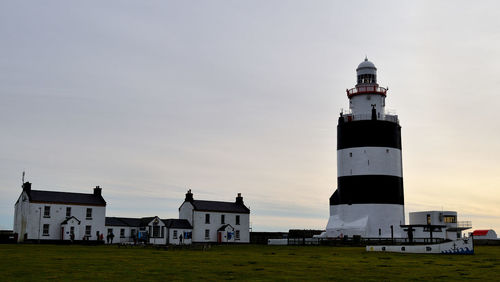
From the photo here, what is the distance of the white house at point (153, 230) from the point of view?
67500mm

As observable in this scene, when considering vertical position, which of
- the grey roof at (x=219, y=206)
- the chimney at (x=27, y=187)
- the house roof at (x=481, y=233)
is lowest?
the house roof at (x=481, y=233)

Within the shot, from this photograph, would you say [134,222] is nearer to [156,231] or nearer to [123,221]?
[123,221]

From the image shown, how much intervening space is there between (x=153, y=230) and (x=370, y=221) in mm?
27784

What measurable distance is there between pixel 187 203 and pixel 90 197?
43.5 feet

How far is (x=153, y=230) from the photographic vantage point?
223ft

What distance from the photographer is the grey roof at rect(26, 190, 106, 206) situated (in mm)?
61344

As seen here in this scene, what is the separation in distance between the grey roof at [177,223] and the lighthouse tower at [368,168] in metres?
19.9

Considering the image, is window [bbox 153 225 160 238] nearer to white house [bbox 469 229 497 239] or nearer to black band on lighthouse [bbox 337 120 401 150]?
black band on lighthouse [bbox 337 120 401 150]

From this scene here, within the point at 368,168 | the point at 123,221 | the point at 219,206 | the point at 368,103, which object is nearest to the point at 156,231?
the point at 123,221

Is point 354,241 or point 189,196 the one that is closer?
point 354,241

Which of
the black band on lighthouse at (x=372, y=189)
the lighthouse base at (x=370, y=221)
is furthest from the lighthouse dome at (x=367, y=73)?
the lighthouse base at (x=370, y=221)

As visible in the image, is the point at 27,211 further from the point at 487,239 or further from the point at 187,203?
the point at 487,239

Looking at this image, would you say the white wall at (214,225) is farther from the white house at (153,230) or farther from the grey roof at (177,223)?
the white house at (153,230)

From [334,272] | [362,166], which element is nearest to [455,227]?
[362,166]
